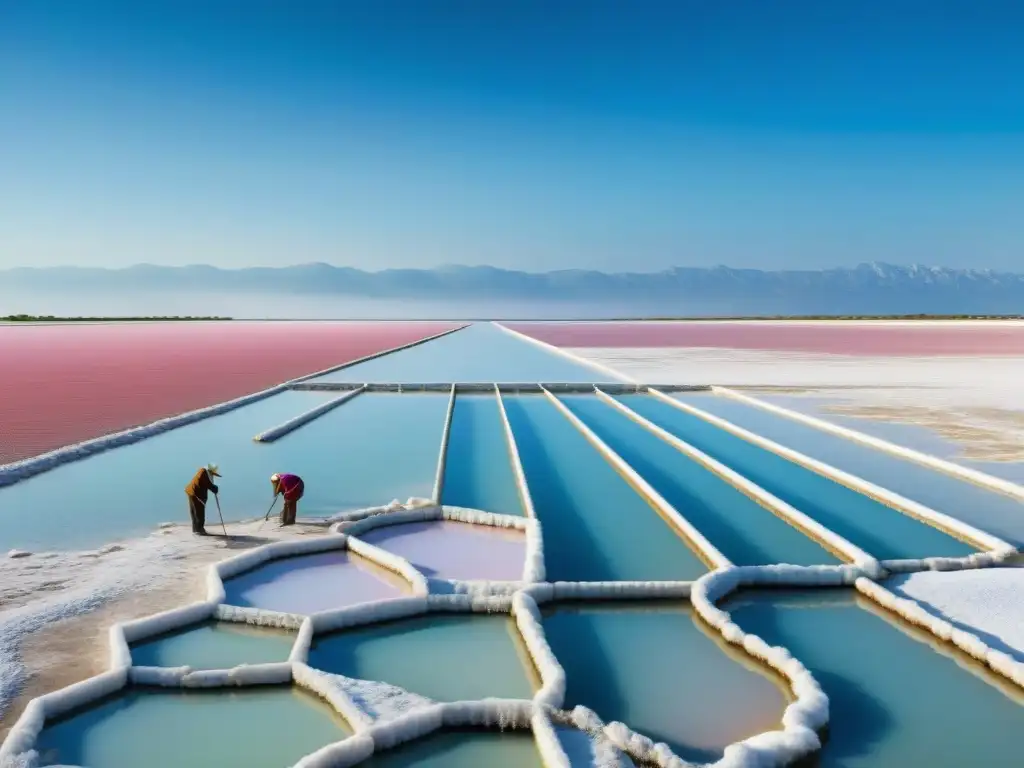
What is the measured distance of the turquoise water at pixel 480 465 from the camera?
6812mm

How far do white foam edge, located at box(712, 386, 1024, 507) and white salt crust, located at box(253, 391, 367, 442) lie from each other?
645cm

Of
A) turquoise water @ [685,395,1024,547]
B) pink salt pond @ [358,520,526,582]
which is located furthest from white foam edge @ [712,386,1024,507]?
pink salt pond @ [358,520,526,582]

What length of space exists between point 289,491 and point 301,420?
5.54m

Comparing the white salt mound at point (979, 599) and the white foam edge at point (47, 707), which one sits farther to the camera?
the white salt mound at point (979, 599)

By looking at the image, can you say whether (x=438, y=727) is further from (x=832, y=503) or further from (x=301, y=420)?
(x=301, y=420)

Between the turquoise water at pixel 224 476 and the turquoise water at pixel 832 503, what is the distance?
3.10m

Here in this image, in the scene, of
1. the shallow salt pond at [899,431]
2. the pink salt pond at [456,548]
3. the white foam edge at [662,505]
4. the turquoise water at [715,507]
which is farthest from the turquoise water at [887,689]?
the shallow salt pond at [899,431]

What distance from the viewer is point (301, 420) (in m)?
11.1

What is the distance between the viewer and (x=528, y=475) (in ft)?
26.1

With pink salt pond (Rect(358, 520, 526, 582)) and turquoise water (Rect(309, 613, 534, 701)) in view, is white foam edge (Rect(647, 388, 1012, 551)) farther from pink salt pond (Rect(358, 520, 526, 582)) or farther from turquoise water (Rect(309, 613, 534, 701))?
turquoise water (Rect(309, 613, 534, 701))

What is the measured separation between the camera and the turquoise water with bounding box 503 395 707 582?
506 cm

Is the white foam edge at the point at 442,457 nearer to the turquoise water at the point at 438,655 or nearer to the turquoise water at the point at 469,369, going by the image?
the turquoise water at the point at 438,655

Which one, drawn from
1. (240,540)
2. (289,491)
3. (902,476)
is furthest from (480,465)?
(902,476)

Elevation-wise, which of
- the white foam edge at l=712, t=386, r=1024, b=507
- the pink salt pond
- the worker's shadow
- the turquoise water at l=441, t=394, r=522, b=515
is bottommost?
the turquoise water at l=441, t=394, r=522, b=515
